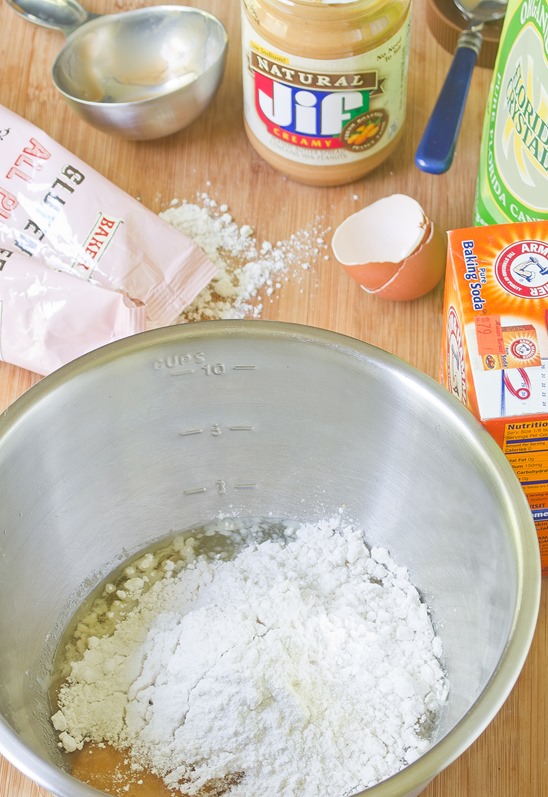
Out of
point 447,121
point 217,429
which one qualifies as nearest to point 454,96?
point 447,121

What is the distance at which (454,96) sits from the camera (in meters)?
0.97

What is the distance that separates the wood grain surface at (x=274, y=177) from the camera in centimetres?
99

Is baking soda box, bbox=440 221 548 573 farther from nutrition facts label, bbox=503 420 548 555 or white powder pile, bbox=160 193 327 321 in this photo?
white powder pile, bbox=160 193 327 321

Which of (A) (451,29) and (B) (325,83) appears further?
(A) (451,29)

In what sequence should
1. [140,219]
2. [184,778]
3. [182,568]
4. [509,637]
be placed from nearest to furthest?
[509,637] < [184,778] < [182,568] < [140,219]

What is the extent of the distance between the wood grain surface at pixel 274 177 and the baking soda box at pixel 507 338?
0.17m

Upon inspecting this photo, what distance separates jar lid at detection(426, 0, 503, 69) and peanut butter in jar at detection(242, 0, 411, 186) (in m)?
0.16

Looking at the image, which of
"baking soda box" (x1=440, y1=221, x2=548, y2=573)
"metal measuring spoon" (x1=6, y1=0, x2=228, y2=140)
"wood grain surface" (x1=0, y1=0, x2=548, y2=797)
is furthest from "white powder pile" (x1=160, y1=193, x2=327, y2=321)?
"baking soda box" (x1=440, y1=221, x2=548, y2=573)

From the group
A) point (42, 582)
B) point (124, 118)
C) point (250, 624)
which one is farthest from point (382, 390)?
point (124, 118)

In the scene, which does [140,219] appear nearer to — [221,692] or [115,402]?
[115,402]

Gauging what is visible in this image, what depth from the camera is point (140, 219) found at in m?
0.99

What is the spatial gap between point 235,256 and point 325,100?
0.19 metres

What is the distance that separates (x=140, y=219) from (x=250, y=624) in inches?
17.0

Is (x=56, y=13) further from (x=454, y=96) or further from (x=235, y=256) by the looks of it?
(x=454, y=96)
